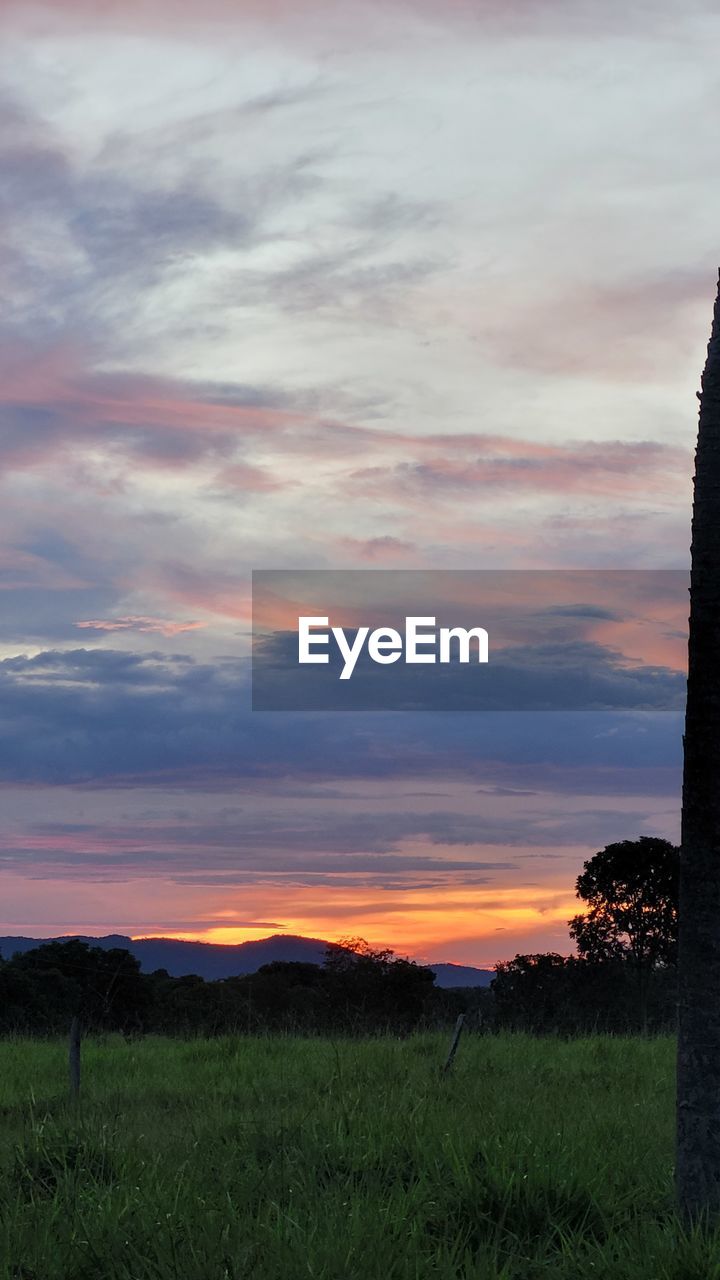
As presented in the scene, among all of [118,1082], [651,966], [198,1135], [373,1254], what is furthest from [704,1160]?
[651,966]

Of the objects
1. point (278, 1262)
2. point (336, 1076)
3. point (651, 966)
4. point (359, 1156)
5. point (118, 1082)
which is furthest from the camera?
point (651, 966)

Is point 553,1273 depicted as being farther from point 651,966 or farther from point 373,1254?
point 651,966

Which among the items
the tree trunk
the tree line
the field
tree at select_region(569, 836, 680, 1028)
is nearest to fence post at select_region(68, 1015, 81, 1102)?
the field

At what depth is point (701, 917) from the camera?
8.92m

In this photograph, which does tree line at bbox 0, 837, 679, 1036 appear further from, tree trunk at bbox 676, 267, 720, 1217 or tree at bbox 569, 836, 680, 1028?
tree trunk at bbox 676, 267, 720, 1217

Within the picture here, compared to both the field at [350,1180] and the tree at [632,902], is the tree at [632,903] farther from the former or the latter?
the field at [350,1180]

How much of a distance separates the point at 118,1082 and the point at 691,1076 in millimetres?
10219

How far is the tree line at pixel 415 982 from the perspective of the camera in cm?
3581

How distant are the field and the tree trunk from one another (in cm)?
51

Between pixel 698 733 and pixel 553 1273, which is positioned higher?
pixel 698 733

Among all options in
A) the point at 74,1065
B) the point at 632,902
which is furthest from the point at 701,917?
the point at 632,902

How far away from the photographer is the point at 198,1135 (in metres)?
12.2

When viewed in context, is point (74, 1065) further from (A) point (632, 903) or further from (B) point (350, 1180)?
(A) point (632, 903)

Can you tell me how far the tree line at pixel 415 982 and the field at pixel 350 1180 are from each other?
18191 mm
